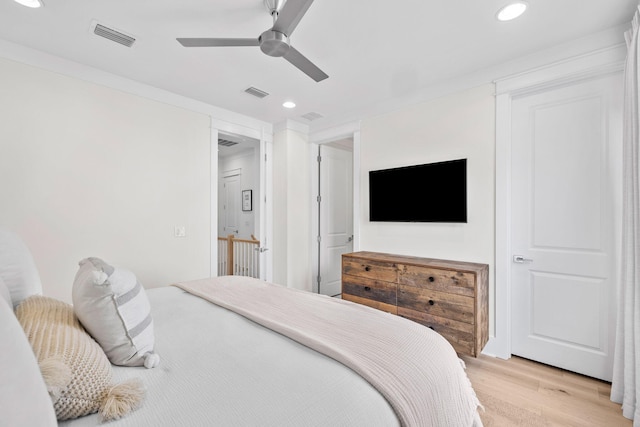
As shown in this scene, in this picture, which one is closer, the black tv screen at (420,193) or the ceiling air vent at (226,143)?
the black tv screen at (420,193)

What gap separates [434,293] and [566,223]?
119cm

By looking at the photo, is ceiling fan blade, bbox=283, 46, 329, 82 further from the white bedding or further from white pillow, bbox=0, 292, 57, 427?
white pillow, bbox=0, 292, 57, 427

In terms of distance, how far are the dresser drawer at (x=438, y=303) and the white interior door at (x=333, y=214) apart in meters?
1.85

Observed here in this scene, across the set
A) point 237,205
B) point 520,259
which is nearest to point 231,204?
point 237,205

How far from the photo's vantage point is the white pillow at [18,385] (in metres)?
0.47

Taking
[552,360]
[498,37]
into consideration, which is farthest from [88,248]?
[552,360]

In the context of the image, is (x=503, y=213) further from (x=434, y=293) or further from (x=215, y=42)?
(x=215, y=42)

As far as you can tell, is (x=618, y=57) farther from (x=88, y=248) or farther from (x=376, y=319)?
(x=88, y=248)

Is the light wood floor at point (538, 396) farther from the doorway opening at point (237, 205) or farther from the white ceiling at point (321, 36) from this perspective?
the doorway opening at point (237, 205)

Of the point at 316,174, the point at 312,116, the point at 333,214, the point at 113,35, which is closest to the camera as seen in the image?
the point at 113,35

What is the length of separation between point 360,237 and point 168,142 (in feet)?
8.03

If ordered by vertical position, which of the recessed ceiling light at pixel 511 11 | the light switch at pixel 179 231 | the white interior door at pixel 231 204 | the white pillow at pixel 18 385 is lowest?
the white pillow at pixel 18 385

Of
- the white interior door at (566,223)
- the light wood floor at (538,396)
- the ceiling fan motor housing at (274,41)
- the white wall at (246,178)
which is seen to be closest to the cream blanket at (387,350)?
the light wood floor at (538,396)

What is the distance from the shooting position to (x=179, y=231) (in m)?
3.19
